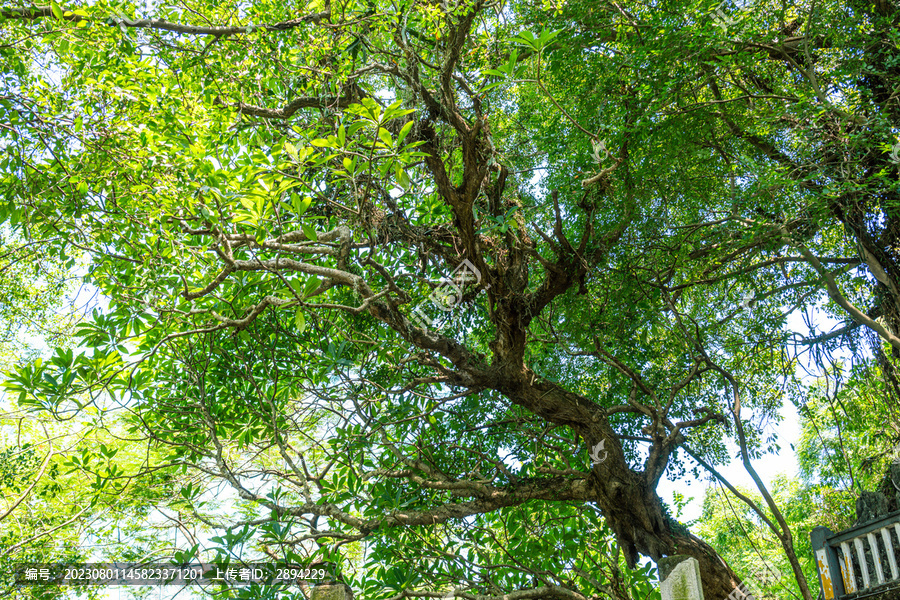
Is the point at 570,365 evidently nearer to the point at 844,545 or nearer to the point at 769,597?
the point at 844,545

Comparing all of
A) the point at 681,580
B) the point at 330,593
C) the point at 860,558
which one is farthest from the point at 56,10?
the point at 860,558

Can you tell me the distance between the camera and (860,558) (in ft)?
13.1

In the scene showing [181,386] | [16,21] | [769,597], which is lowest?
[769,597]

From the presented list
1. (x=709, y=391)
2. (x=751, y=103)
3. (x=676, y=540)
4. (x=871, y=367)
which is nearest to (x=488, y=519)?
(x=676, y=540)

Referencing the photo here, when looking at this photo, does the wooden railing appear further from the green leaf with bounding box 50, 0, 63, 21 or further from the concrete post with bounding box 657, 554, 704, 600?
the green leaf with bounding box 50, 0, 63, 21

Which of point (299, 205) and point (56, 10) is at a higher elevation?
point (56, 10)

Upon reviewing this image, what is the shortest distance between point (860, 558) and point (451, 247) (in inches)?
140

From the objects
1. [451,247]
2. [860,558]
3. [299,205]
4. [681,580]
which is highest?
[451,247]

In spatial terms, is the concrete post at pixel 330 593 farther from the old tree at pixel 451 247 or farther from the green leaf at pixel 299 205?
the green leaf at pixel 299 205

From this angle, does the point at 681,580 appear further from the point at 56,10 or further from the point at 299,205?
the point at 56,10

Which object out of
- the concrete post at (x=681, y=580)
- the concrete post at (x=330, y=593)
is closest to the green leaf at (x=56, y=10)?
the concrete post at (x=330, y=593)

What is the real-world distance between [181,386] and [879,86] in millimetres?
5895

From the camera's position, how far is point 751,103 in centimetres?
481

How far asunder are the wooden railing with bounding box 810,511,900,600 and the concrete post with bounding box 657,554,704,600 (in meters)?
2.24
